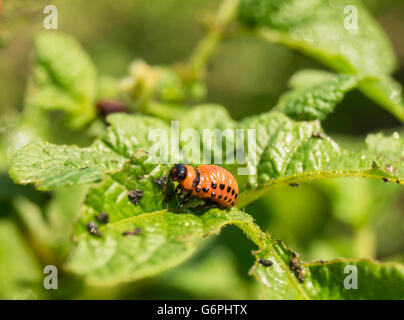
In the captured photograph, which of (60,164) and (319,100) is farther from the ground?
(319,100)

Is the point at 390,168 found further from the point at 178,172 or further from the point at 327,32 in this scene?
the point at 327,32

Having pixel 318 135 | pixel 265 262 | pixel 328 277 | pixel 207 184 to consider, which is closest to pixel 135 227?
pixel 207 184

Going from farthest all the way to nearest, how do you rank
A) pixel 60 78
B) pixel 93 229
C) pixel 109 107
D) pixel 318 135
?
pixel 60 78 → pixel 109 107 → pixel 318 135 → pixel 93 229

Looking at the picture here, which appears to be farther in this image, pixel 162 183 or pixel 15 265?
pixel 15 265

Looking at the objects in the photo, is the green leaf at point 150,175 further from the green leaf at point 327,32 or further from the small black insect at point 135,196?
the green leaf at point 327,32

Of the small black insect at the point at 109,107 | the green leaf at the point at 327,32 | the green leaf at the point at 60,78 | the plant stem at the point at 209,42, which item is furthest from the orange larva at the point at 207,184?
the green leaf at the point at 327,32

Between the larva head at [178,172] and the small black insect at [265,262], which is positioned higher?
the larva head at [178,172]

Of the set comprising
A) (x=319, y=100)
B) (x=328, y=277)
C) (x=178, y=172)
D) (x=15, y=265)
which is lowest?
(x=328, y=277)
